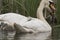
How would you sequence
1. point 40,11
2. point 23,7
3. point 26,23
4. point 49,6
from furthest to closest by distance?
point 49,6, point 23,7, point 40,11, point 26,23

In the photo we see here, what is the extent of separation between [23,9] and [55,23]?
6.19 ft

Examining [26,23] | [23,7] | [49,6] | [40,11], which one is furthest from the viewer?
[49,6]

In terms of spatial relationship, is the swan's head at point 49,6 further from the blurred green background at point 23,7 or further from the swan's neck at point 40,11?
the blurred green background at point 23,7

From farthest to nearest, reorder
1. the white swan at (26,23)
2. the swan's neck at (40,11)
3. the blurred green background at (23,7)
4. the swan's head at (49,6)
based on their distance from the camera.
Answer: the swan's head at (49,6) → the blurred green background at (23,7) → the swan's neck at (40,11) → the white swan at (26,23)

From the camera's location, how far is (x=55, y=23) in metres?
14.1

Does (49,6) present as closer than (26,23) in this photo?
No

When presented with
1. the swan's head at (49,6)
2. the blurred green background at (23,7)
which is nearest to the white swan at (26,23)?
the blurred green background at (23,7)

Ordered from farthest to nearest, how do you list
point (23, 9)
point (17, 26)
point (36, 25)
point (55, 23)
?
point (55, 23) < point (23, 9) < point (36, 25) < point (17, 26)

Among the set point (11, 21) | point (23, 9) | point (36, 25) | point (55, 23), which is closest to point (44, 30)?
point (36, 25)

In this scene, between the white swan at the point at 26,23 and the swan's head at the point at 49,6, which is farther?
the swan's head at the point at 49,6

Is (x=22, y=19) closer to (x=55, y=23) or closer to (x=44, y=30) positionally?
(x=44, y=30)

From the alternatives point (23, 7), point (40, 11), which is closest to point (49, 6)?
point (40, 11)

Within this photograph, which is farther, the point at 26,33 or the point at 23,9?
the point at 23,9

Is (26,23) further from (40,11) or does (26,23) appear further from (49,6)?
(49,6)
